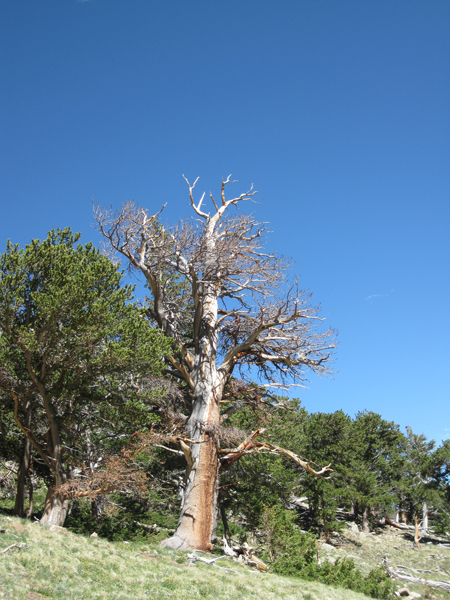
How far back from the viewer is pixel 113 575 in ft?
23.9

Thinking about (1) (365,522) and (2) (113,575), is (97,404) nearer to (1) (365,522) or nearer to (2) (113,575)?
(2) (113,575)

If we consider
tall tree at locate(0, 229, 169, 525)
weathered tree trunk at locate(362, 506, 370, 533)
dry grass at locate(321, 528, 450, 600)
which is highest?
tall tree at locate(0, 229, 169, 525)

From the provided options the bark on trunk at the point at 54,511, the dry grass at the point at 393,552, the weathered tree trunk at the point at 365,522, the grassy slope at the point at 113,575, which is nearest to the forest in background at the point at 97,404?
the bark on trunk at the point at 54,511

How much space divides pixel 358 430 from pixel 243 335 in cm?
2722

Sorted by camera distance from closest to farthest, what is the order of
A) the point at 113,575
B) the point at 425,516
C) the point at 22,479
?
the point at 113,575 → the point at 22,479 → the point at 425,516

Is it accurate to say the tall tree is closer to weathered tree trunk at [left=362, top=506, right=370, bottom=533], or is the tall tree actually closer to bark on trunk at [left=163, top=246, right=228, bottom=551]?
bark on trunk at [left=163, top=246, right=228, bottom=551]

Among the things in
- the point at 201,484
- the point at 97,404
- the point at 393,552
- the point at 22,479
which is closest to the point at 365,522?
the point at 393,552

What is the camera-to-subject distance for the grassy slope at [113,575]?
6086 mm

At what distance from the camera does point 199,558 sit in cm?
1025

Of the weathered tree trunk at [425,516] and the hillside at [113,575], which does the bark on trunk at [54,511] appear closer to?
the hillside at [113,575]

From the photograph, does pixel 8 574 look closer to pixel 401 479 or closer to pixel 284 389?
pixel 284 389

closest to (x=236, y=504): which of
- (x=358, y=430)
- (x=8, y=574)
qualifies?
(x=8, y=574)

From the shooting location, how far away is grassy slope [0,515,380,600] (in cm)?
609

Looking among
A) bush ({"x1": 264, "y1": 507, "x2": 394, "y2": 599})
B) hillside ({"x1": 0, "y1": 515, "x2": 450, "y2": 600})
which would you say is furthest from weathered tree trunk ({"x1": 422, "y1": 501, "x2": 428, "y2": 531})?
hillside ({"x1": 0, "y1": 515, "x2": 450, "y2": 600})
